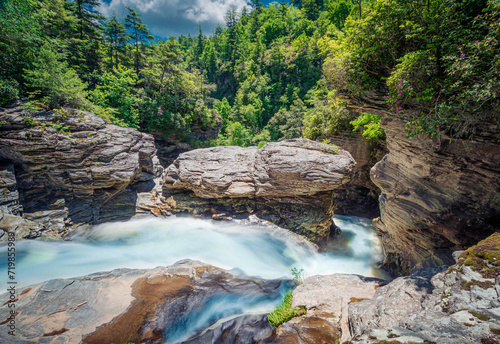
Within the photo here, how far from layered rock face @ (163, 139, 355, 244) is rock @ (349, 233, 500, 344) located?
706cm

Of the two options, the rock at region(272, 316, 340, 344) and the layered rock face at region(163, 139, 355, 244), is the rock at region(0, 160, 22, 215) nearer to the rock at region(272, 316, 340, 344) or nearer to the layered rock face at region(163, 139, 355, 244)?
the layered rock face at region(163, 139, 355, 244)

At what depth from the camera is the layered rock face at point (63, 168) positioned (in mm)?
10102

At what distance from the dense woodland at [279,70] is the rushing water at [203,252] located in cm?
721

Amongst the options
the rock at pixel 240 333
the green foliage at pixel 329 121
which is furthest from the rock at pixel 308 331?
the green foliage at pixel 329 121

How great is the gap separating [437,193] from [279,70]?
1713 inches

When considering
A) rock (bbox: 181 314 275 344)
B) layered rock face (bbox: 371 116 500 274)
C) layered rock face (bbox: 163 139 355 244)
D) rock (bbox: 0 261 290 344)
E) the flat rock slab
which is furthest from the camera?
layered rock face (bbox: 163 139 355 244)

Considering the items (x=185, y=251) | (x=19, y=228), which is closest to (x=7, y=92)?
(x=19, y=228)

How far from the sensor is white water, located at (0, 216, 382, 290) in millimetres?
7965

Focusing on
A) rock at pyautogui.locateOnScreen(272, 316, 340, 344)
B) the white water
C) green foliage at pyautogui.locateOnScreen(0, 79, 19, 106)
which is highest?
green foliage at pyautogui.locateOnScreen(0, 79, 19, 106)

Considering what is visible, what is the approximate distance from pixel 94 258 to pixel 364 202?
19.6 metres

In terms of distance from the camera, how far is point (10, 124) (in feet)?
32.9

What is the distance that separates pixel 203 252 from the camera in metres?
9.77

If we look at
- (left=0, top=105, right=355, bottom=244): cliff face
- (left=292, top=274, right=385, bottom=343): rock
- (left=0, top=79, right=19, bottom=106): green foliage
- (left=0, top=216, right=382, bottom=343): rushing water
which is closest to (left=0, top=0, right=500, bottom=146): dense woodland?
(left=0, top=79, right=19, bottom=106): green foliage

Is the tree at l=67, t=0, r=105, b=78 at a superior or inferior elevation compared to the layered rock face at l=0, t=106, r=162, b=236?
superior
